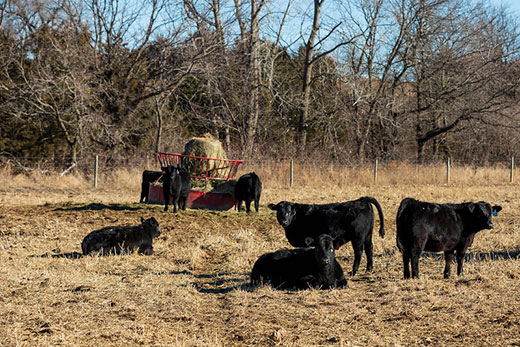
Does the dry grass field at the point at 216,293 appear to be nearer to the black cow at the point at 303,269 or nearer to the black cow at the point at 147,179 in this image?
the black cow at the point at 303,269

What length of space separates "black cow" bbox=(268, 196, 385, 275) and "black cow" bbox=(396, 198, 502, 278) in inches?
30.3

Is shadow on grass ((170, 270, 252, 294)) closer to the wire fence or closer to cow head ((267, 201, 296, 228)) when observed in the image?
cow head ((267, 201, 296, 228))

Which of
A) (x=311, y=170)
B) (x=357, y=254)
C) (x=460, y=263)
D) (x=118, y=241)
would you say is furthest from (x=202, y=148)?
(x=460, y=263)

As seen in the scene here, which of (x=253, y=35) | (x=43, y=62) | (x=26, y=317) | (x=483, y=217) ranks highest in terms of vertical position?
(x=253, y=35)

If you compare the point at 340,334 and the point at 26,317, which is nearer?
the point at 340,334

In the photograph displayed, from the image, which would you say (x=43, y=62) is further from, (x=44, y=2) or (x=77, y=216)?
(x=77, y=216)

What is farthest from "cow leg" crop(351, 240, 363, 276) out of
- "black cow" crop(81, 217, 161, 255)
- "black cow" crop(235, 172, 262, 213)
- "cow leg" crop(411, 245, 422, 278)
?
"black cow" crop(235, 172, 262, 213)

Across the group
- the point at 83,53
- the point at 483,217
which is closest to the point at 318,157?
the point at 83,53

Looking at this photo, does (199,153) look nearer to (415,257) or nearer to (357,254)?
(357,254)

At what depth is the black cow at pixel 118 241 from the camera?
33.2 feet

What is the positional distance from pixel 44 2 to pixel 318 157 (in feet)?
48.5

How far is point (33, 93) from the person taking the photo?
24375 mm

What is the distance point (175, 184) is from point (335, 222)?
642 centimetres

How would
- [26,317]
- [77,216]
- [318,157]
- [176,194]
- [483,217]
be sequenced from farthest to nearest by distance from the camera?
[318,157]
[176,194]
[77,216]
[483,217]
[26,317]
